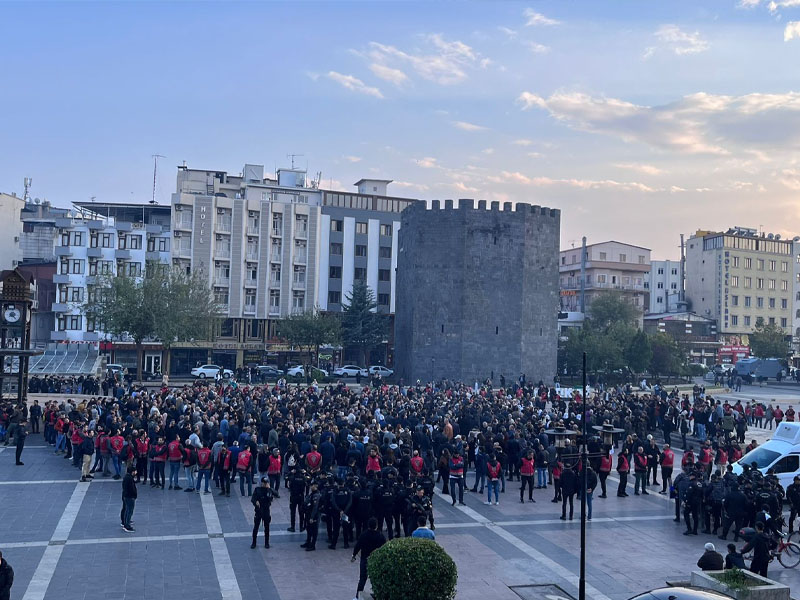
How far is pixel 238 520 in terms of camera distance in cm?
1803

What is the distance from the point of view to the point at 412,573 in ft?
31.8

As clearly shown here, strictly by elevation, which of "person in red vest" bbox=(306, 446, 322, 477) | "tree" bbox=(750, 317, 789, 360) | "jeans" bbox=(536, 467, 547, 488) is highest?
"tree" bbox=(750, 317, 789, 360)

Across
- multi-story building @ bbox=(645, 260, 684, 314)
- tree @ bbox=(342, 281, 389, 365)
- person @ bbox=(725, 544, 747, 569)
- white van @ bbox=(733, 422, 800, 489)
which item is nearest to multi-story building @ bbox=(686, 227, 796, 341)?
multi-story building @ bbox=(645, 260, 684, 314)

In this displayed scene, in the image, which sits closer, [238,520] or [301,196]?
[238,520]

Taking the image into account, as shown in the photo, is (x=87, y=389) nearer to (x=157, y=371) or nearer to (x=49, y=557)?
(x=157, y=371)

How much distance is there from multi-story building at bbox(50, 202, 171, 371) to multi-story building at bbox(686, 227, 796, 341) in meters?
65.7

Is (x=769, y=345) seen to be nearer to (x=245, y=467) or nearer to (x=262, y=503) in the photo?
(x=245, y=467)

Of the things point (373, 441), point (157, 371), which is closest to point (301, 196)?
point (157, 371)

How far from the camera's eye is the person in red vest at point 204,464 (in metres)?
20.4

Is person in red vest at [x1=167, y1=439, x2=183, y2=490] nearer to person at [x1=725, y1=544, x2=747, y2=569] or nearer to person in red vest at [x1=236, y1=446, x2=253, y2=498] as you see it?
person in red vest at [x1=236, y1=446, x2=253, y2=498]

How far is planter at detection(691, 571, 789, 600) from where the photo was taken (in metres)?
11.4

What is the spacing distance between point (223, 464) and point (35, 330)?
183 feet

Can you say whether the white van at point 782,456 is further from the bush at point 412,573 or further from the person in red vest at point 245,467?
the bush at point 412,573

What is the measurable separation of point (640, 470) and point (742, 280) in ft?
269
